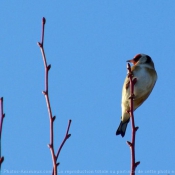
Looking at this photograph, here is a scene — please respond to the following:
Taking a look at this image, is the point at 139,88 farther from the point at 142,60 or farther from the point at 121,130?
the point at 142,60

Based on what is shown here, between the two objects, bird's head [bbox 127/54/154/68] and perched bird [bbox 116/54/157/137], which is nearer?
perched bird [bbox 116/54/157/137]

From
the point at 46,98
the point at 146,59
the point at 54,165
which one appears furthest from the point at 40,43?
the point at 146,59

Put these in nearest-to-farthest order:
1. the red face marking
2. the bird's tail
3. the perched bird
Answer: the perched bird, the bird's tail, the red face marking

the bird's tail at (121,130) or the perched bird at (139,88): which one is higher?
the perched bird at (139,88)

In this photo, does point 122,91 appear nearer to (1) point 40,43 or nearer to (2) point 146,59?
(2) point 146,59

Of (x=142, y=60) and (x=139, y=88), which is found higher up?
(x=142, y=60)

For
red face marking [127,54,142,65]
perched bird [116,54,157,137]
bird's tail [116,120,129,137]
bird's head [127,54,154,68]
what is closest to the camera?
perched bird [116,54,157,137]

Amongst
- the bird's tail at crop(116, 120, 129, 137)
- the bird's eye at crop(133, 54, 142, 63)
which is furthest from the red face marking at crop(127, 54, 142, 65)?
the bird's tail at crop(116, 120, 129, 137)

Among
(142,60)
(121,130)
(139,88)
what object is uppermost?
(142,60)

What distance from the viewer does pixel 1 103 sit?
2.39 meters

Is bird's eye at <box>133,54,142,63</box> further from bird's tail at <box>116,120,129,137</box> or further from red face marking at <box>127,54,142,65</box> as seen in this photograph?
bird's tail at <box>116,120,129,137</box>

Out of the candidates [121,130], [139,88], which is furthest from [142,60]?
[121,130]

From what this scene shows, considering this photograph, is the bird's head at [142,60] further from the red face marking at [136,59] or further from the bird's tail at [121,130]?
the bird's tail at [121,130]

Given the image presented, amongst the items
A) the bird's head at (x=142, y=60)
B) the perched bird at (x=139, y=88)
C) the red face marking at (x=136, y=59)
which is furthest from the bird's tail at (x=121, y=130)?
the red face marking at (x=136, y=59)
